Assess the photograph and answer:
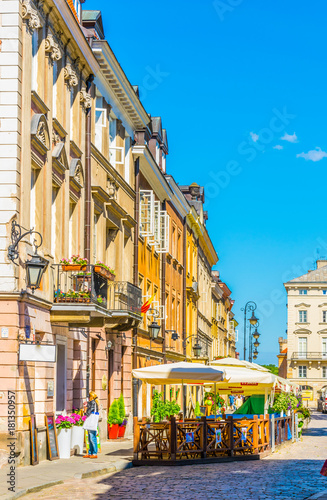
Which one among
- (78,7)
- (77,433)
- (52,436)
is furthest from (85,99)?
(52,436)

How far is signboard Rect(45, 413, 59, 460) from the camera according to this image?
17625mm

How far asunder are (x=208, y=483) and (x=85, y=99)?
1180cm

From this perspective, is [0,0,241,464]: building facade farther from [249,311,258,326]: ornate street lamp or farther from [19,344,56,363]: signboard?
[249,311,258,326]: ornate street lamp

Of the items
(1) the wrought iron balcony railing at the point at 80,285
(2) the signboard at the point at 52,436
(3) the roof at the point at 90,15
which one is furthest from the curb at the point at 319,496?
(3) the roof at the point at 90,15

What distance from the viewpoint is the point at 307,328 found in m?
106

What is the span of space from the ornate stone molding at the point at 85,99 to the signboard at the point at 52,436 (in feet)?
28.5

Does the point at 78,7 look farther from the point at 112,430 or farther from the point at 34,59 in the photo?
the point at 112,430

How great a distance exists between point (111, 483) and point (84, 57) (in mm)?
11879

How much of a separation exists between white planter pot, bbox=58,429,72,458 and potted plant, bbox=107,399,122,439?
20.6 feet

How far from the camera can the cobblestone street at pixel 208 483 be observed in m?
12.8

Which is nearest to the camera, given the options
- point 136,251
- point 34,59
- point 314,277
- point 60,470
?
point 60,470

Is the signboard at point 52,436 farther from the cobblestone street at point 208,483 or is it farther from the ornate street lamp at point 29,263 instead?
the ornate street lamp at point 29,263

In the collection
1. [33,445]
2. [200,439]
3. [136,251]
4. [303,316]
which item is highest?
[303,316]

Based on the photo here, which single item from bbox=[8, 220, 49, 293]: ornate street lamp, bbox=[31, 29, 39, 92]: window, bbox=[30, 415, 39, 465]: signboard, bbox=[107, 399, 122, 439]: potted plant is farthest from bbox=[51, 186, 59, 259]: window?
bbox=[107, 399, 122, 439]: potted plant
